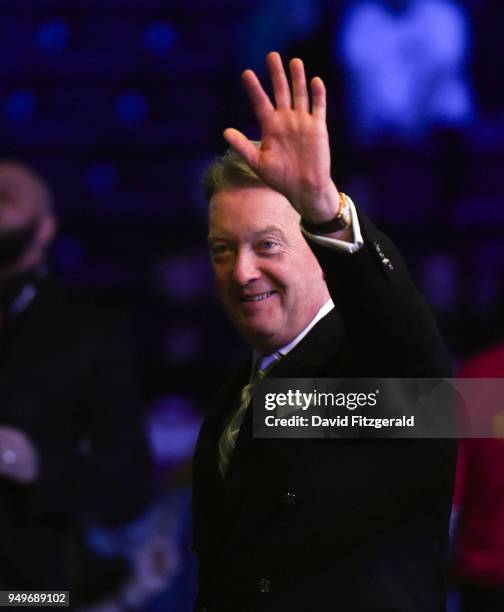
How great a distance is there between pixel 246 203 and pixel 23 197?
1.24m

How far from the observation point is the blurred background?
5.07 m

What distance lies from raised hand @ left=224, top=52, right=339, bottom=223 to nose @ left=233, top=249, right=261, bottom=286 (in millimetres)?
410

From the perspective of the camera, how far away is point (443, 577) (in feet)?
6.07

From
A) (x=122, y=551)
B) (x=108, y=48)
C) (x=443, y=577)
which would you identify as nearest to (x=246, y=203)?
(x=443, y=577)

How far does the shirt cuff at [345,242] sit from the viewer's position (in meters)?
1.57

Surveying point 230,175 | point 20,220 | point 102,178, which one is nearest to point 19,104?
point 102,178

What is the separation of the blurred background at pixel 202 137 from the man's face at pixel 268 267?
2.84 m

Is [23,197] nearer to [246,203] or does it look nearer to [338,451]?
[246,203]

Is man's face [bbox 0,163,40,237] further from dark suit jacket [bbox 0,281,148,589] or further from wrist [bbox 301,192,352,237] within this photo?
wrist [bbox 301,192,352,237]

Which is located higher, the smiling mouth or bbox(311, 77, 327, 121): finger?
bbox(311, 77, 327, 121): finger

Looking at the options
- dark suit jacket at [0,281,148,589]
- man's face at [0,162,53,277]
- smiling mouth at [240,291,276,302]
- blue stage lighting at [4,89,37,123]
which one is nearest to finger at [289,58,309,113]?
smiling mouth at [240,291,276,302]

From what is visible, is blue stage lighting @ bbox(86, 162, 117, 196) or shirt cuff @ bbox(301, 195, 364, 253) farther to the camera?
blue stage lighting @ bbox(86, 162, 117, 196)

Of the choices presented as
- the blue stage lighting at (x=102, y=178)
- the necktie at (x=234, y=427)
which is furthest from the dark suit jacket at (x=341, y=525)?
the blue stage lighting at (x=102, y=178)

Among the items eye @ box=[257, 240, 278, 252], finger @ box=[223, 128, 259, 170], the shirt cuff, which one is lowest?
eye @ box=[257, 240, 278, 252]
